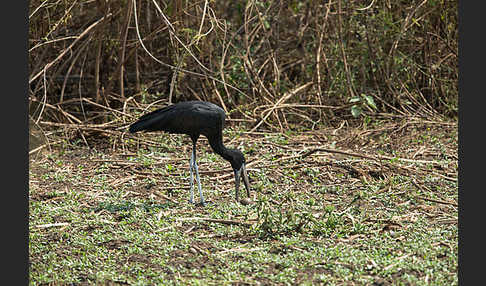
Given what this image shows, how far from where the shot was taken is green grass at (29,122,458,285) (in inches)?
172

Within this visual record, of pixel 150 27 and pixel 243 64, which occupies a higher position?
pixel 150 27

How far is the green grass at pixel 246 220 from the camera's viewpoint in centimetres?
437

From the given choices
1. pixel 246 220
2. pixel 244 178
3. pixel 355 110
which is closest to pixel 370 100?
pixel 355 110

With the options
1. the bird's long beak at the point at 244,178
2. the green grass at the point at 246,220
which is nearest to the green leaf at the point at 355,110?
the green grass at the point at 246,220

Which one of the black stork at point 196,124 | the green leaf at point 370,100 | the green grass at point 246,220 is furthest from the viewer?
the green leaf at point 370,100

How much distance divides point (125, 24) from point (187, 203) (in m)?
2.92

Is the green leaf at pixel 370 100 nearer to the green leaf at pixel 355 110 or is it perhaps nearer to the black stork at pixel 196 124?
the green leaf at pixel 355 110

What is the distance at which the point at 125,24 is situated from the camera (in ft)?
25.8

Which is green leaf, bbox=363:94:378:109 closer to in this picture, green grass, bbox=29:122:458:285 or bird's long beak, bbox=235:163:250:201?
green grass, bbox=29:122:458:285

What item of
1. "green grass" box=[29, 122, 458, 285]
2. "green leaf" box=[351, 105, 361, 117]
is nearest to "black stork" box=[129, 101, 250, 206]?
"green grass" box=[29, 122, 458, 285]

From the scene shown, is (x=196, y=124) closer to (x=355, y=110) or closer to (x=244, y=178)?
(x=244, y=178)

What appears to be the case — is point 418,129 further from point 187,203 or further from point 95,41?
point 95,41

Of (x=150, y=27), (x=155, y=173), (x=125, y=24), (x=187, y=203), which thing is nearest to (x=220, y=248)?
(x=187, y=203)

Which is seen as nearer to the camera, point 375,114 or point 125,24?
point 125,24
